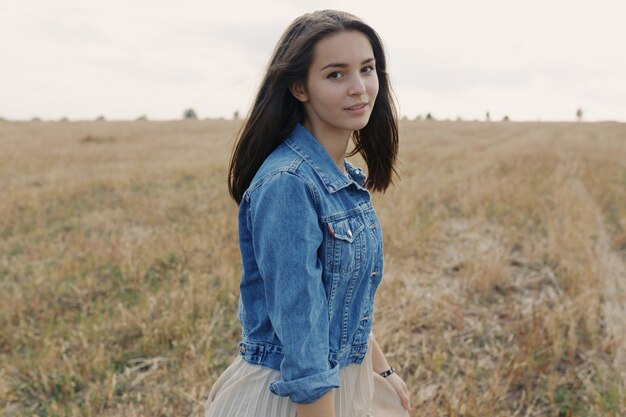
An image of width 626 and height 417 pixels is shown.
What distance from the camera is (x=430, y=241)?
6.27 metres

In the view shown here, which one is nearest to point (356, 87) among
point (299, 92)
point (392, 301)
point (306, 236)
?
point (299, 92)

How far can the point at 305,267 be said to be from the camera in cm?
128

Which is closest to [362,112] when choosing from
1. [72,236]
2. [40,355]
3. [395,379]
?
[395,379]

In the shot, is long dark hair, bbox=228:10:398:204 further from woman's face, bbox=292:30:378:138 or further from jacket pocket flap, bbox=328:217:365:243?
jacket pocket flap, bbox=328:217:365:243

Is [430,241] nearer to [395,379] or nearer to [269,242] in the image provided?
[395,379]

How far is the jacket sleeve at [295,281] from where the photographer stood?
1.29m

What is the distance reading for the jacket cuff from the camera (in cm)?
131

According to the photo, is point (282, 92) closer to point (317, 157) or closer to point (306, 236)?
point (317, 157)

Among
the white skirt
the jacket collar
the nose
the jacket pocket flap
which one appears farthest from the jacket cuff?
the nose

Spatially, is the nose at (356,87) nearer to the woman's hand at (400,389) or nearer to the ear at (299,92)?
the ear at (299,92)

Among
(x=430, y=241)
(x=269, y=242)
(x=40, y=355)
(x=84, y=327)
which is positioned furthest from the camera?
(x=430, y=241)

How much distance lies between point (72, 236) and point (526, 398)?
6.02 metres

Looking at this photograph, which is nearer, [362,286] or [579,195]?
[362,286]

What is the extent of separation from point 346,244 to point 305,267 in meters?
0.22
